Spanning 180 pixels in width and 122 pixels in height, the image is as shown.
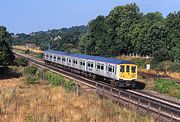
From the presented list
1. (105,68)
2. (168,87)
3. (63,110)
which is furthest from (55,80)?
(63,110)

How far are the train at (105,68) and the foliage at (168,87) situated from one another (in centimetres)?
280

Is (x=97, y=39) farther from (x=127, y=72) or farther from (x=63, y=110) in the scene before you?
(x=63, y=110)

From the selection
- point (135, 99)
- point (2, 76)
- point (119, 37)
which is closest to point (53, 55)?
point (2, 76)

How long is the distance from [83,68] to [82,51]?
55947 mm

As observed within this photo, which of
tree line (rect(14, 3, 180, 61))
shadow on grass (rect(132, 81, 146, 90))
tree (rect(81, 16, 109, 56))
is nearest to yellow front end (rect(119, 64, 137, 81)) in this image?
shadow on grass (rect(132, 81, 146, 90))

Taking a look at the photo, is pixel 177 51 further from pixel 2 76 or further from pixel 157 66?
pixel 2 76

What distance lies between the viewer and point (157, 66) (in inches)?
2566

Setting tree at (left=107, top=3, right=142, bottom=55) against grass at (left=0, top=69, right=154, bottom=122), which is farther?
tree at (left=107, top=3, right=142, bottom=55)

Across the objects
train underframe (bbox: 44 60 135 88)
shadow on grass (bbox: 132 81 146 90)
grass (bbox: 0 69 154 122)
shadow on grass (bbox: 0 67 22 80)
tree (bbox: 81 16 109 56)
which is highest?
tree (bbox: 81 16 109 56)

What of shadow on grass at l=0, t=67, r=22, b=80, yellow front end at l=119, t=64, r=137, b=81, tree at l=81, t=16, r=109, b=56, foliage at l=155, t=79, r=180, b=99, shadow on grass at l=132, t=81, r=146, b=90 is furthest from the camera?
tree at l=81, t=16, r=109, b=56

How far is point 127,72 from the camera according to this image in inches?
1571

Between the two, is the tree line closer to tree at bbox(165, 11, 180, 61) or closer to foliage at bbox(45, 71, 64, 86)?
tree at bbox(165, 11, 180, 61)

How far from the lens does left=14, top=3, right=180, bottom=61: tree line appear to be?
79.3m

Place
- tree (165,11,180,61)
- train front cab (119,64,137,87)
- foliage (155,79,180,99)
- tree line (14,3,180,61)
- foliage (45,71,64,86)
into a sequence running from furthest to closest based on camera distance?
tree line (14,3,180,61) → tree (165,11,180,61) → foliage (45,71,64,86) → train front cab (119,64,137,87) → foliage (155,79,180,99)
